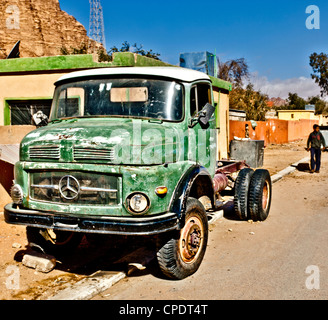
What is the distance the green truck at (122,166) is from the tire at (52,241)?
0.01 metres

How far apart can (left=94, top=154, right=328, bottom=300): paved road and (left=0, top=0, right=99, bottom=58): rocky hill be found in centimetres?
4482

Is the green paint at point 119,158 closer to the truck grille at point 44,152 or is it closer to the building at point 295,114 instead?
the truck grille at point 44,152

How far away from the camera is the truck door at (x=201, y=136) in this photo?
524 centimetres

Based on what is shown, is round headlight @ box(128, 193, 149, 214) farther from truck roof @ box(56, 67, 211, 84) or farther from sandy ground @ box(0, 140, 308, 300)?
truck roof @ box(56, 67, 211, 84)

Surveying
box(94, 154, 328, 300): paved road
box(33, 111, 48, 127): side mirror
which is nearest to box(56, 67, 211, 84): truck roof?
box(33, 111, 48, 127): side mirror

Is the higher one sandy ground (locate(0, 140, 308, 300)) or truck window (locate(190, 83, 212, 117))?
truck window (locate(190, 83, 212, 117))

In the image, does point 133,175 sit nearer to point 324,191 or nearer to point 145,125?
point 145,125

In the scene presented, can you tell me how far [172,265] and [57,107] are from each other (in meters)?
2.63

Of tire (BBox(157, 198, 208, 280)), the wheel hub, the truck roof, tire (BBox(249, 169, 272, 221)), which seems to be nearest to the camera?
tire (BBox(157, 198, 208, 280))

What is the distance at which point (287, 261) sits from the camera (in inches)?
204

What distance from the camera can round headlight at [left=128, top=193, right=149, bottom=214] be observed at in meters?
4.07

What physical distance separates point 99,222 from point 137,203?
429 mm
